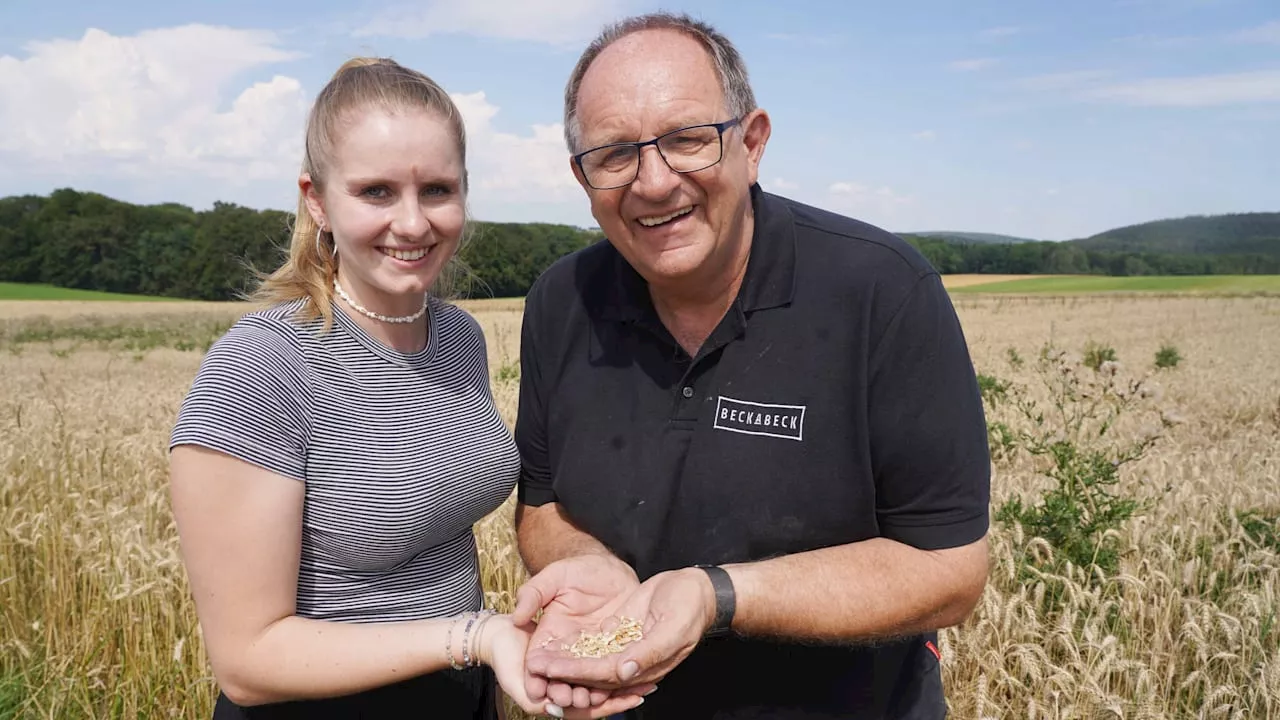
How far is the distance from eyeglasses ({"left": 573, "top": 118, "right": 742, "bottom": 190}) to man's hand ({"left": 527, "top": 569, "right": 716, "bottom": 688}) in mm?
1104

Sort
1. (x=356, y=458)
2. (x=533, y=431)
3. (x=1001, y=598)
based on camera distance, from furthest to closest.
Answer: (x=1001, y=598)
(x=533, y=431)
(x=356, y=458)

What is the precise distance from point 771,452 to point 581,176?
3.20 ft

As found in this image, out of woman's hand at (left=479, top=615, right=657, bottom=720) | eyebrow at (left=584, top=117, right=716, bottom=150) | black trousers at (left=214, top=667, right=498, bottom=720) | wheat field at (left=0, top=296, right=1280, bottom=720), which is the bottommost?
wheat field at (left=0, top=296, right=1280, bottom=720)

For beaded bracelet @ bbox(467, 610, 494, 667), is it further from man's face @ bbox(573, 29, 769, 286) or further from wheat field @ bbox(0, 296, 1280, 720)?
wheat field @ bbox(0, 296, 1280, 720)

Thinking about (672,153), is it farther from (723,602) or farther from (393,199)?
(723,602)

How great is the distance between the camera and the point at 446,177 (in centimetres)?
245

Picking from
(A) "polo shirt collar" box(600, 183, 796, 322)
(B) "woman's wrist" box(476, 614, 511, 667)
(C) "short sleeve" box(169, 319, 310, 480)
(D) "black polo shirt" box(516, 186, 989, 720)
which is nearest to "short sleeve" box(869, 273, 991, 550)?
(D) "black polo shirt" box(516, 186, 989, 720)

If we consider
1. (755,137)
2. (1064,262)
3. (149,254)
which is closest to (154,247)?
(149,254)

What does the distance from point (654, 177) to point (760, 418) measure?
2.40ft

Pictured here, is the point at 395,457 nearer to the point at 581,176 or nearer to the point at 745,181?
the point at 581,176

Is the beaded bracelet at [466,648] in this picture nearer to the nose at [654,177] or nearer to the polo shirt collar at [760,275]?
the polo shirt collar at [760,275]

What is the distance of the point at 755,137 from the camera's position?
8.76 feet

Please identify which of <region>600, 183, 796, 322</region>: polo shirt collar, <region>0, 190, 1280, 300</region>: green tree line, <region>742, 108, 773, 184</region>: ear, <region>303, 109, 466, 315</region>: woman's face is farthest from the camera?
<region>0, 190, 1280, 300</region>: green tree line

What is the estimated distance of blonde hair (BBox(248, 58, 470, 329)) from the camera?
2.35 metres
